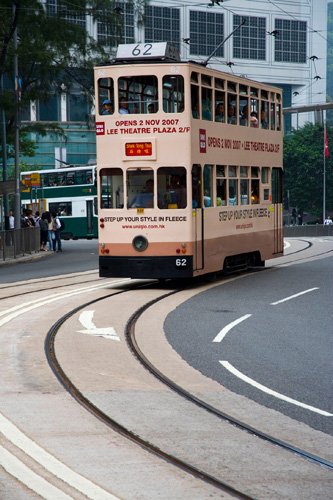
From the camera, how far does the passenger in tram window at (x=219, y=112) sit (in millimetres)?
→ 22197

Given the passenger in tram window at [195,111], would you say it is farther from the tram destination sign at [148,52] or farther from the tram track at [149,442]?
the tram track at [149,442]

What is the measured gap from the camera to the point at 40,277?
26.0m

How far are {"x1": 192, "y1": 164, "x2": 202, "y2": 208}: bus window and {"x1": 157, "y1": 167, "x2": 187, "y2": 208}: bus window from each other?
29 centimetres

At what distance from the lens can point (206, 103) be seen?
2158cm

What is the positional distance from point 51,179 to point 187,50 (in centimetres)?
3295

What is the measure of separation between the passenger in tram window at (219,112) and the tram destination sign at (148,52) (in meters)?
1.73

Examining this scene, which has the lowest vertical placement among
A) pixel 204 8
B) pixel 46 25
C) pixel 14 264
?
pixel 14 264

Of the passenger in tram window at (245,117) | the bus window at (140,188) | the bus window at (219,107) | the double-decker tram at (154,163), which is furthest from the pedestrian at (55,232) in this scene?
the bus window at (140,188)

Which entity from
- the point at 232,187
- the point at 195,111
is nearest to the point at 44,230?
the point at 232,187

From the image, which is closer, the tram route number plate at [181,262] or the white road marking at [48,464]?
the white road marking at [48,464]

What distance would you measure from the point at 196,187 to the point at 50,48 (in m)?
21.4

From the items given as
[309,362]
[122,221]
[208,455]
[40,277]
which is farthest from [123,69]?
[208,455]

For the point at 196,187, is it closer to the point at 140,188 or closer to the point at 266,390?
Result: the point at 140,188

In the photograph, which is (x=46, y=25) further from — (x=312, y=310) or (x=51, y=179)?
(x=312, y=310)
